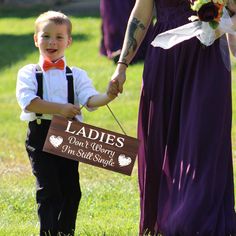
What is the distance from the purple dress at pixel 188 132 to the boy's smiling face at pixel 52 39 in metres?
0.51

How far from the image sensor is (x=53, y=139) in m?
5.41

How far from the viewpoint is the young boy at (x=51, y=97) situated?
5.63 m

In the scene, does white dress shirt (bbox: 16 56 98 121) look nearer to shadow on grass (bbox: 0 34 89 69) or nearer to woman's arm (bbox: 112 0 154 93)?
woman's arm (bbox: 112 0 154 93)

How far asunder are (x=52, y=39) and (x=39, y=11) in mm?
21158

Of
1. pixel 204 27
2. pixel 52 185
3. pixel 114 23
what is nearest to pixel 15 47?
pixel 114 23

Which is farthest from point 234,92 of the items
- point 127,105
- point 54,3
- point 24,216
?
point 54,3

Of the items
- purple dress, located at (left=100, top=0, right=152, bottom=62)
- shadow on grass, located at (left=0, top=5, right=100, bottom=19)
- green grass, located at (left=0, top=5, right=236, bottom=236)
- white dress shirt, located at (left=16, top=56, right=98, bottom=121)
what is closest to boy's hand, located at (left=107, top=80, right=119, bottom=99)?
white dress shirt, located at (left=16, top=56, right=98, bottom=121)

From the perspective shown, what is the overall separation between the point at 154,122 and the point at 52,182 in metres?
0.69

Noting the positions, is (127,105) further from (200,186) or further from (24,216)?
(200,186)

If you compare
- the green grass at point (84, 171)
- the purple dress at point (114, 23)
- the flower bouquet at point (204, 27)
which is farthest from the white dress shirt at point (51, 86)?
the purple dress at point (114, 23)

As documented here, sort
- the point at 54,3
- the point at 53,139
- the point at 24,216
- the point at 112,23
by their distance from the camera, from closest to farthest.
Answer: the point at 53,139
the point at 24,216
the point at 112,23
the point at 54,3

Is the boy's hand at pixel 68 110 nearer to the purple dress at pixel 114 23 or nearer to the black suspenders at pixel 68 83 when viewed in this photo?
the black suspenders at pixel 68 83

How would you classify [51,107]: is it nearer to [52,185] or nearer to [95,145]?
[95,145]

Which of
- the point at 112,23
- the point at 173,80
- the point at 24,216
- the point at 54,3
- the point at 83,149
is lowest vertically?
the point at 24,216
